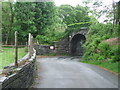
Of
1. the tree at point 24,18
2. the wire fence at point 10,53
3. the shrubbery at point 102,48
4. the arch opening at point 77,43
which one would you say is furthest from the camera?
the arch opening at point 77,43

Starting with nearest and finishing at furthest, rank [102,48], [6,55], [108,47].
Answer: [6,55], [108,47], [102,48]

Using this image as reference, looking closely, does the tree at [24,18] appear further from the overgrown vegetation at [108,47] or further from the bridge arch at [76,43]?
the overgrown vegetation at [108,47]

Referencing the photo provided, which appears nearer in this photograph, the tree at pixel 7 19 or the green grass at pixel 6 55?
the green grass at pixel 6 55

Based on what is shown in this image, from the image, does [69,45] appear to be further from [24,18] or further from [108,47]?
[108,47]

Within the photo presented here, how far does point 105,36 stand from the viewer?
14094mm

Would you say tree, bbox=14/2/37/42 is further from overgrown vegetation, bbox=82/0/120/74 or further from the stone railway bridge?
overgrown vegetation, bbox=82/0/120/74

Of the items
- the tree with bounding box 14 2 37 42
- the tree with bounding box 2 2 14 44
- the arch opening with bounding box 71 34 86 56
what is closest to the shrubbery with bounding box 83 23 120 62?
the arch opening with bounding box 71 34 86 56

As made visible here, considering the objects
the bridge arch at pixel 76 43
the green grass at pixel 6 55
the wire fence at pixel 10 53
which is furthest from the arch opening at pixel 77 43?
the green grass at pixel 6 55

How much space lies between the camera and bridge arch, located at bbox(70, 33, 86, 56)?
952 inches

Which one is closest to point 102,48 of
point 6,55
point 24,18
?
point 6,55

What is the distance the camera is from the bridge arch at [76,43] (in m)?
24.2

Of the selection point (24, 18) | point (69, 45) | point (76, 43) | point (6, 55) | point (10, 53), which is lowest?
point (6, 55)

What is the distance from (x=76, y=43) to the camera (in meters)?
25.8

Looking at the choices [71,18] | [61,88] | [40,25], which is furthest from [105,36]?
[71,18]
